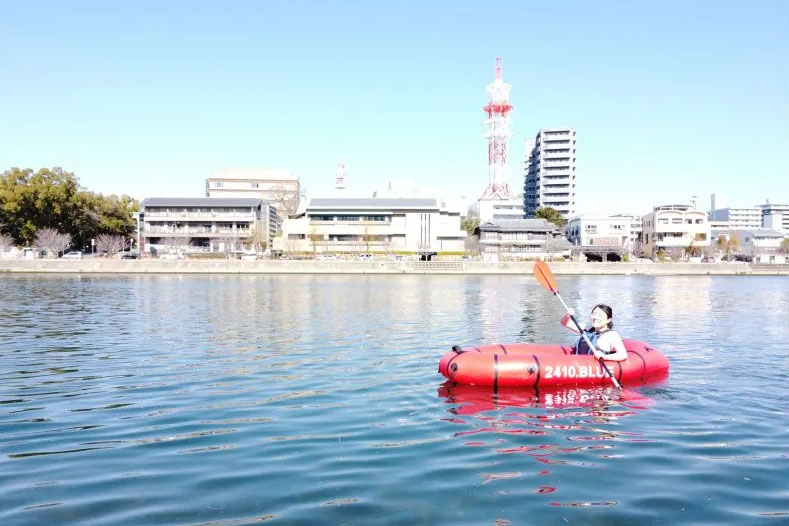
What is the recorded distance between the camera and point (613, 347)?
11367mm

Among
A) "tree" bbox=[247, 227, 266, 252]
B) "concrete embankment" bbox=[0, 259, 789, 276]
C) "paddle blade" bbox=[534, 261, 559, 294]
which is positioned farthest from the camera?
"tree" bbox=[247, 227, 266, 252]

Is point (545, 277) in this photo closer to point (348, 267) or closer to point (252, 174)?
point (348, 267)

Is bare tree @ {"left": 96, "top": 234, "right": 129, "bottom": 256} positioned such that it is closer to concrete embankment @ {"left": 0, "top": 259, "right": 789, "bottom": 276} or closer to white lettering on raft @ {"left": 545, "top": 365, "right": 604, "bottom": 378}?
concrete embankment @ {"left": 0, "top": 259, "right": 789, "bottom": 276}

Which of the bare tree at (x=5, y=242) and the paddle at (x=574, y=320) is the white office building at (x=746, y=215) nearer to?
the bare tree at (x=5, y=242)

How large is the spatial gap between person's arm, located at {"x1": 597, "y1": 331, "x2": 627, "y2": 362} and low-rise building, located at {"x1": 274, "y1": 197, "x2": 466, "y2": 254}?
78369 millimetres

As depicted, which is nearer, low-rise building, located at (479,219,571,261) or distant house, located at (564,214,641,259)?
low-rise building, located at (479,219,571,261)

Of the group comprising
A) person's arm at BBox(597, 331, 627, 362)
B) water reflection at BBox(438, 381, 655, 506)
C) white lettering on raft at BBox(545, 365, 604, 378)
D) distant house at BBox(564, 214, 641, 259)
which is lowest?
water reflection at BBox(438, 381, 655, 506)

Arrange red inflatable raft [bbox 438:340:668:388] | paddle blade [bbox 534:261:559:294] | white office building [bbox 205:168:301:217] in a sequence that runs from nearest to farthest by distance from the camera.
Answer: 1. red inflatable raft [bbox 438:340:668:388]
2. paddle blade [bbox 534:261:559:294]
3. white office building [bbox 205:168:301:217]

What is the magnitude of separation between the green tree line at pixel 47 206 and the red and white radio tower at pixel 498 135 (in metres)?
76.4

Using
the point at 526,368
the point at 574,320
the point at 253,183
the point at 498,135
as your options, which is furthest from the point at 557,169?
the point at 526,368

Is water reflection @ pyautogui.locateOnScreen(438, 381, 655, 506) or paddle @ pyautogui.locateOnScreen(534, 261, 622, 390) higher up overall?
paddle @ pyautogui.locateOnScreen(534, 261, 622, 390)

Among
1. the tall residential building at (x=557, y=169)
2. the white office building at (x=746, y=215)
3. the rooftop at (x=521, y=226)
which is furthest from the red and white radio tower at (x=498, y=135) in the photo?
the white office building at (x=746, y=215)

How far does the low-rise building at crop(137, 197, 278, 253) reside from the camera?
9094 cm

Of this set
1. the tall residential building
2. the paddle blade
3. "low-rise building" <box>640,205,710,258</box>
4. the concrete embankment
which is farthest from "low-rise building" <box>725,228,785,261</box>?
the paddle blade
